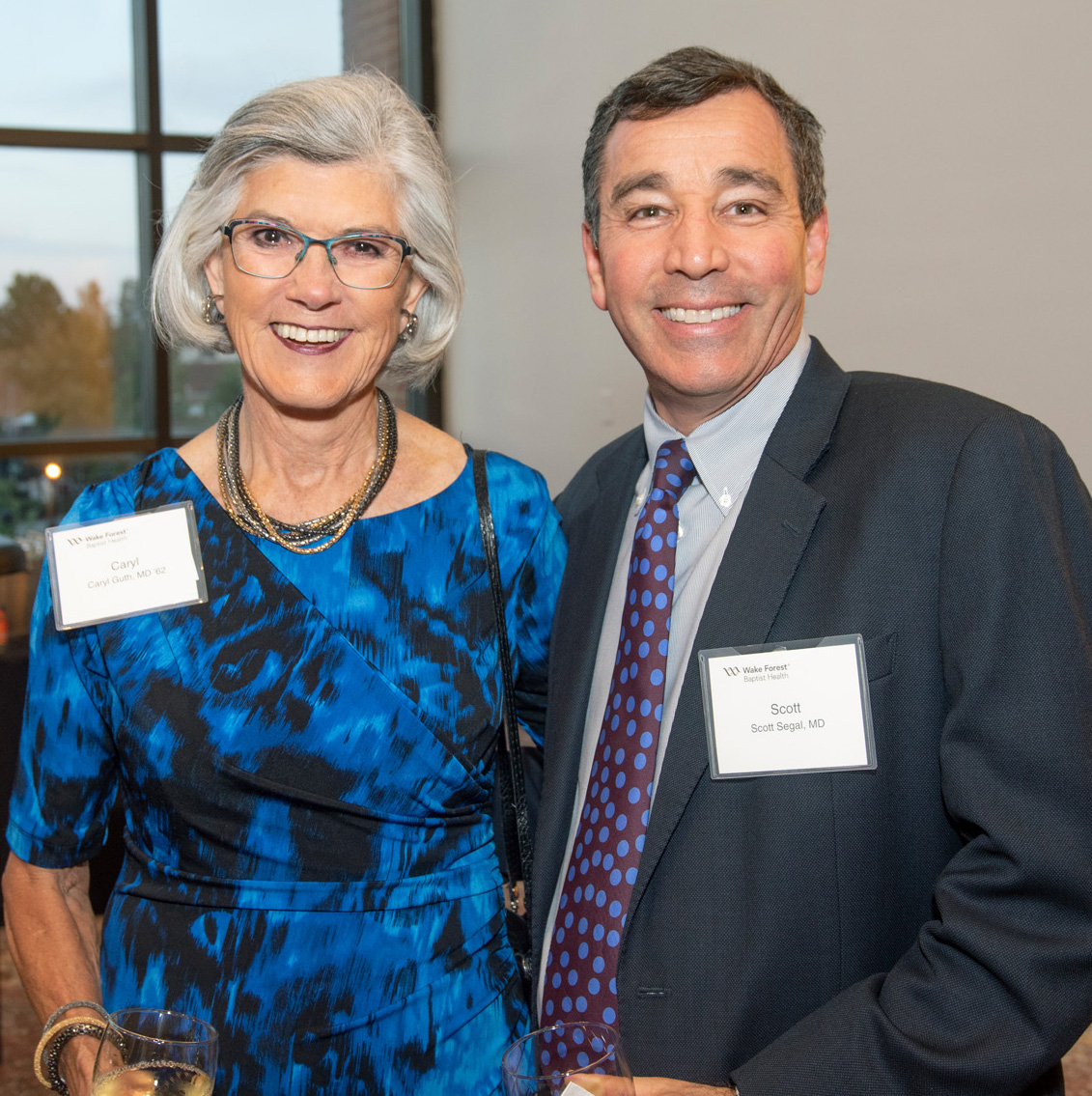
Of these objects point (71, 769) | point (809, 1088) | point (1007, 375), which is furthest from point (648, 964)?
point (1007, 375)

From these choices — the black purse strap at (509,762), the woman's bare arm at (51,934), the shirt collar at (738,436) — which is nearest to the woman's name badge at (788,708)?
the shirt collar at (738,436)

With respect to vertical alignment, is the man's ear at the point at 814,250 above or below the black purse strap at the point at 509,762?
above

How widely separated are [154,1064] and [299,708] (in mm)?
578

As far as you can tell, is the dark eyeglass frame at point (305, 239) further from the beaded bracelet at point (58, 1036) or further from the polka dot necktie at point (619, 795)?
the beaded bracelet at point (58, 1036)

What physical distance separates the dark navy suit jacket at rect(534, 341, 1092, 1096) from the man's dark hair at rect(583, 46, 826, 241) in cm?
37

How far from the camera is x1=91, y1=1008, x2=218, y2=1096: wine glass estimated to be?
1072 millimetres

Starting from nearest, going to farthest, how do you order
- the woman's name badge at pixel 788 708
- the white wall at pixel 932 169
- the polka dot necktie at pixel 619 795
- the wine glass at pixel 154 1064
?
the wine glass at pixel 154 1064 → the woman's name badge at pixel 788 708 → the polka dot necktie at pixel 619 795 → the white wall at pixel 932 169

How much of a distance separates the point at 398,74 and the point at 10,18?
91.9 inches

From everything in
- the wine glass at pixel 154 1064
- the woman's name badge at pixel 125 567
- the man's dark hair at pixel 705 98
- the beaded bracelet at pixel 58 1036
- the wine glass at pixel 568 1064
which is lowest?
the beaded bracelet at pixel 58 1036

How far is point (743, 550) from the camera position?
1490mm

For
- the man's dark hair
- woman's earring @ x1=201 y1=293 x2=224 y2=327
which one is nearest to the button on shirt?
the man's dark hair

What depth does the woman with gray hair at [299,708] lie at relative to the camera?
1.56m

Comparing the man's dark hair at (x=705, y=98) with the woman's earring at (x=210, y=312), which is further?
the woman's earring at (x=210, y=312)

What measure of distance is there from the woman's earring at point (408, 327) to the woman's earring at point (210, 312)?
29cm
